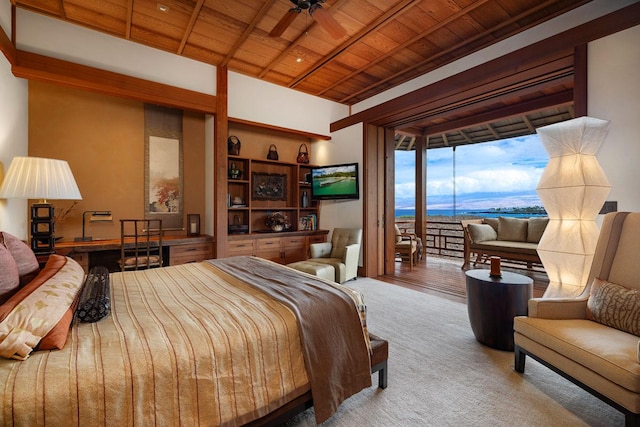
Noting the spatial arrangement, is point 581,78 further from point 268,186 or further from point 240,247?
point 240,247

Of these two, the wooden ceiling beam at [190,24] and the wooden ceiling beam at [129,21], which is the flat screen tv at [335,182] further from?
the wooden ceiling beam at [129,21]

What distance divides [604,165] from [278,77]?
429 cm

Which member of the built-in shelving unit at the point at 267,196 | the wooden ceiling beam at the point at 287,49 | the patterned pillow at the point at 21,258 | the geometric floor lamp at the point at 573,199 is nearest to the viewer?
A: the patterned pillow at the point at 21,258

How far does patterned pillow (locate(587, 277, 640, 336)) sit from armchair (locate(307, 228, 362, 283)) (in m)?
2.76

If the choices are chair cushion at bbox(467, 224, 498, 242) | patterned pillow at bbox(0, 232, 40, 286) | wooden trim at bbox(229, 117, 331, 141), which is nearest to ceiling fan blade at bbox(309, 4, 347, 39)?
wooden trim at bbox(229, 117, 331, 141)

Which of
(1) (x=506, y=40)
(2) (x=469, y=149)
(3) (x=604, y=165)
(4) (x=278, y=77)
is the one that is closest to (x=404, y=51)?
(1) (x=506, y=40)

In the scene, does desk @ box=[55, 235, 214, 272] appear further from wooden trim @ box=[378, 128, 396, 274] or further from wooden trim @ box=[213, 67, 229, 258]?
wooden trim @ box=[378, 128, 396, 274]

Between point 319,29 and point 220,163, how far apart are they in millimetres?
2250

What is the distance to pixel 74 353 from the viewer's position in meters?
1.04

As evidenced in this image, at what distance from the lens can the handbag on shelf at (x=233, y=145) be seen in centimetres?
472

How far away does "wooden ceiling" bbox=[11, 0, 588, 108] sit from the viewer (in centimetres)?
292

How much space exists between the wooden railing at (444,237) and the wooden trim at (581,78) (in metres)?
4.75

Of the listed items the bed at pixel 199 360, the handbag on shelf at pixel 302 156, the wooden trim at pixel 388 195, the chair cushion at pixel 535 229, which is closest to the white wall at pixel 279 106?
the handbag on shelf at pixel 302 156

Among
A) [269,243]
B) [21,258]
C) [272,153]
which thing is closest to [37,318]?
[21,258]
